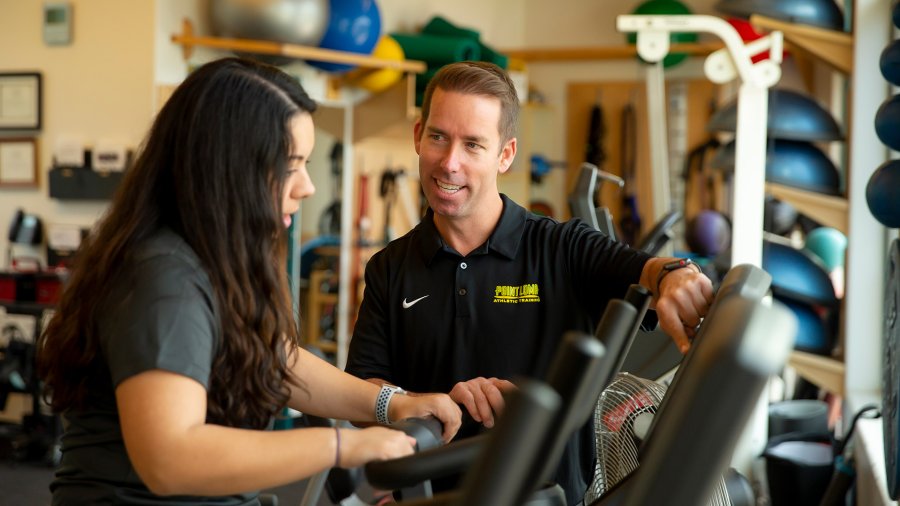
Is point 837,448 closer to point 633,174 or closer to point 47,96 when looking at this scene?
point 47,96

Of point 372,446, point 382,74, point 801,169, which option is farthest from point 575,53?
point 372,446

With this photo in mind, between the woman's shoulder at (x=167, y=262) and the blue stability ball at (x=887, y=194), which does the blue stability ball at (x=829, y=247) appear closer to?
the blue stability ball at (x=887, y=194)

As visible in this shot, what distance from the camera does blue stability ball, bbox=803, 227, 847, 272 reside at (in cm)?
589

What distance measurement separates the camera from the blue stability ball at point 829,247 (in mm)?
5887

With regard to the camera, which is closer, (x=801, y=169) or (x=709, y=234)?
(x=801, y=169)

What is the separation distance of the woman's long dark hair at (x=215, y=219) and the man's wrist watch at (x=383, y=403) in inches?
10.4

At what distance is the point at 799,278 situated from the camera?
15.0ft

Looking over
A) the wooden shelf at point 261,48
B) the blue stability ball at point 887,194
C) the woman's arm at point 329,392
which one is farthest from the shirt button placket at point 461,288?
the wooden shelf at point 261,48

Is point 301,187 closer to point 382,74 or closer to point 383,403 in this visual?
point 383,403

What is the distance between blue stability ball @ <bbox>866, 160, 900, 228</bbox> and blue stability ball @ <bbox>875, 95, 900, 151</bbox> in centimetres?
6

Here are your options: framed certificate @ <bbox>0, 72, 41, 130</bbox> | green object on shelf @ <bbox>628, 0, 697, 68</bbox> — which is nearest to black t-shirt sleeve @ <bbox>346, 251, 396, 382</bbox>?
framed certificate @ <bbox>0, 72, 41, 130</bbox>

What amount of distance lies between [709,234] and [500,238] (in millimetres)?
4445

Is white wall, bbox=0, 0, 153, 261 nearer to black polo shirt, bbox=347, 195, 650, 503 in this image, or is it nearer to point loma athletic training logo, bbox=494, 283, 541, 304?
black polo shirt, bbox=347, 195, 650, 503

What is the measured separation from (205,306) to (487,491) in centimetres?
65
